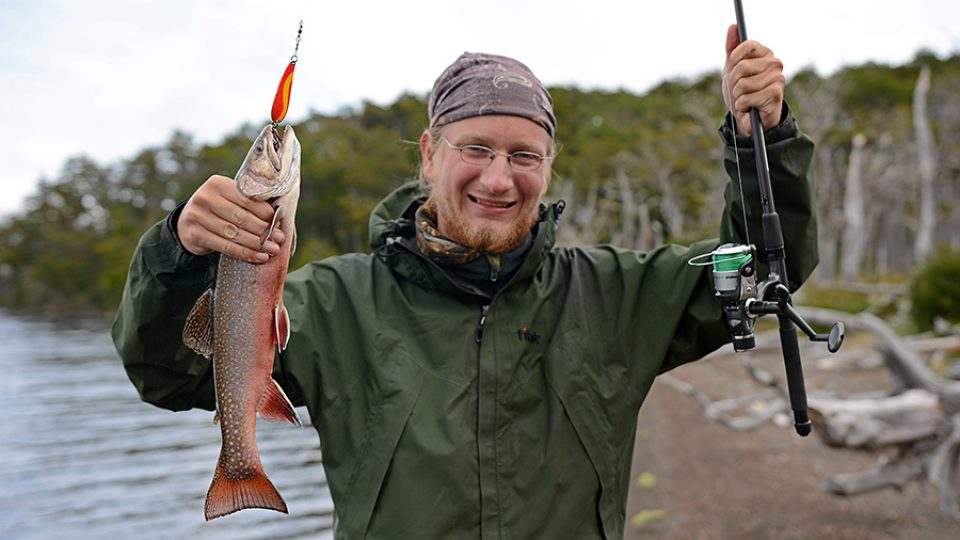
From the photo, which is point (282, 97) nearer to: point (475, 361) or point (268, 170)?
point (268, 170)

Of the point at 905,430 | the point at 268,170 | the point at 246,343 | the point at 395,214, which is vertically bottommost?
the point at 905,430

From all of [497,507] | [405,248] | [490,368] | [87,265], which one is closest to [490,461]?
[497,507]

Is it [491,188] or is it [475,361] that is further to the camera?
[491,188]

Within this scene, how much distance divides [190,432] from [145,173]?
7395cm

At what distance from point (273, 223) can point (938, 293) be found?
58.3ft

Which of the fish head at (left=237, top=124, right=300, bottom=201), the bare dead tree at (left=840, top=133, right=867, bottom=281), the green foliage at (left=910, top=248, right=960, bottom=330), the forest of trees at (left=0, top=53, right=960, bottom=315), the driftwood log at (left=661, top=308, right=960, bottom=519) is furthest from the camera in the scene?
the forest of trees at (left=0, top=53, right=960, bottom=315)

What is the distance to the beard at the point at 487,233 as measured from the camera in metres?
3.10

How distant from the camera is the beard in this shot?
122 inches

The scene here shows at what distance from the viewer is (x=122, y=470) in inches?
567

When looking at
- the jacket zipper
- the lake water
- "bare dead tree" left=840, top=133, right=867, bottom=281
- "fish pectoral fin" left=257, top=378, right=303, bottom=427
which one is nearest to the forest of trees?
"bare dead tree" left=840, top=133, right=867, bottom=281

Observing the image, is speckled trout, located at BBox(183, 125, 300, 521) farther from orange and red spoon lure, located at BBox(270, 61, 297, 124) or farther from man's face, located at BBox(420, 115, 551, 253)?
man's face, located at BBox(420, 115, 551, 253)

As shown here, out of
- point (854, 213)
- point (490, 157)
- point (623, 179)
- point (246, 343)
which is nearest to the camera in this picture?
point (246, 343)

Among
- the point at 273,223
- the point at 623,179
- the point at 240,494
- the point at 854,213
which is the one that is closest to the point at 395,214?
the point at 273,223

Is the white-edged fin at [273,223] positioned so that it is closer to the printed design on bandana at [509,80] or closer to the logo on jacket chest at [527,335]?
the logo on jacket chest at [527,335]
